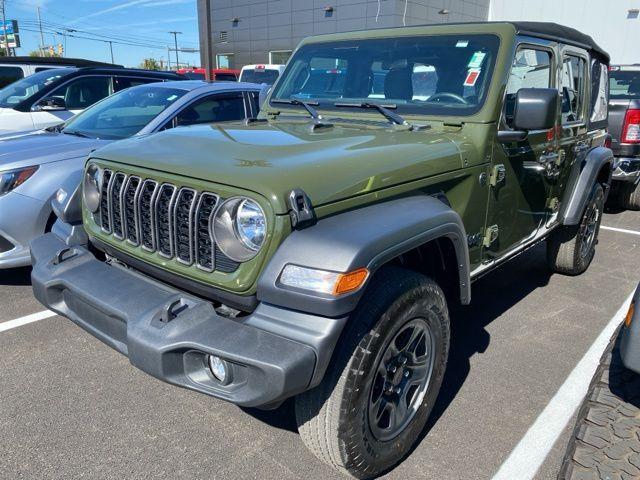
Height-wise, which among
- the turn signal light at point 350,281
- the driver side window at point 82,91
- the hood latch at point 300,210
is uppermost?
the driver side window at point 82,91

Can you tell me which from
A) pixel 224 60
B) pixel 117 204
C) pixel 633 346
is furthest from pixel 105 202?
pixel 224 60

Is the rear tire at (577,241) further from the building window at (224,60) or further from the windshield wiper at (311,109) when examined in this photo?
the building window at (224,60)

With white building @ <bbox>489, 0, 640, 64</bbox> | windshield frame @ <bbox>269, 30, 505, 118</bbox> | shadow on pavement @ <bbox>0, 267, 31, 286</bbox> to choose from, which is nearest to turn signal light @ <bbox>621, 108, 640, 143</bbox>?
windshield frame @ <bbox>269, 30, 505, 118</bbox>

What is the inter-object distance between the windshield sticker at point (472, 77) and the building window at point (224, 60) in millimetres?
35735

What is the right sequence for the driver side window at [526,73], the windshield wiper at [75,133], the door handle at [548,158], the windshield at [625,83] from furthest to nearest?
1. the windshield at [625,83]
2. the windshield wiper at [75,133]
3. the door handle at [548,158]
4. the driver side window at [526,73]

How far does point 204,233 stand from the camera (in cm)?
214

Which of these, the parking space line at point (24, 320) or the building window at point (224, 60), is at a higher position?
the building window at point (224, 60)

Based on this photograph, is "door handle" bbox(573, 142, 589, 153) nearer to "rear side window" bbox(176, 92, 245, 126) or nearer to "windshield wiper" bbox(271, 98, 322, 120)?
"windshield wiper" bbox(271, 98, 322, 120)

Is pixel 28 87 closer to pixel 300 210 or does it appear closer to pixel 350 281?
pixel 300 210

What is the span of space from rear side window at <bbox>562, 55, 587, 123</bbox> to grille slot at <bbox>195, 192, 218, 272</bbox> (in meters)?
3.01

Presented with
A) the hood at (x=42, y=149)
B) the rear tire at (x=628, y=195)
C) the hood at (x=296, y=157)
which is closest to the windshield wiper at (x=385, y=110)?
the hood at (x=296, y=157)

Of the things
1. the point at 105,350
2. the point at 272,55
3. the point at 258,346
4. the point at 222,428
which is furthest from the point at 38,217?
the point at 272,55

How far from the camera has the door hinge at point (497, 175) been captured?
3.02 m

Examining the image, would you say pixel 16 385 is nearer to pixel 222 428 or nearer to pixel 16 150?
pixel 222 428
